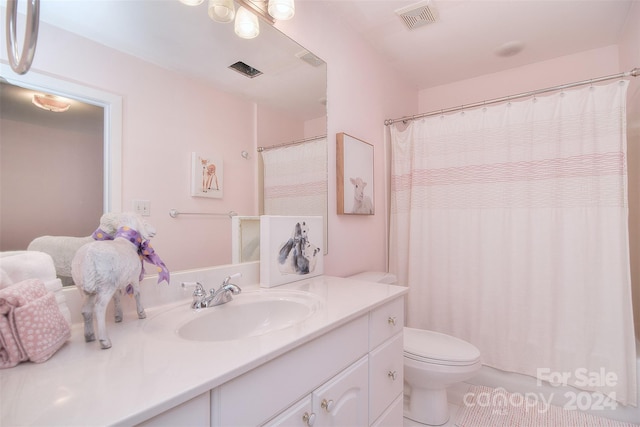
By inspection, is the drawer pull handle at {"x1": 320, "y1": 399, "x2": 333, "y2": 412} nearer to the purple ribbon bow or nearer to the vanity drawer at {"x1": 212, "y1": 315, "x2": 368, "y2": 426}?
the vanity drawer at {"x1": 212, "y1": 315, "x2": 368, "y2": 426}

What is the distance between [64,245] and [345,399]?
927 millimetres

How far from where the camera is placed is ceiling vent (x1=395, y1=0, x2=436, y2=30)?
175cm

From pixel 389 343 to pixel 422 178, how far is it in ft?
4.31

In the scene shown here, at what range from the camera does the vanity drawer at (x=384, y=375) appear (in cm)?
108

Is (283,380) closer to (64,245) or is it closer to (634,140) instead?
(64,245)

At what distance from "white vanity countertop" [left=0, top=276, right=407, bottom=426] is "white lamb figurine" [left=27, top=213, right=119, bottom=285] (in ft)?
0.51

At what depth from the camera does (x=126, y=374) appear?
56cm

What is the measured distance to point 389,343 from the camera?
120cm

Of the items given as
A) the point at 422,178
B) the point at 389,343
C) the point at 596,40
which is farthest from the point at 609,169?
the point at 389,343

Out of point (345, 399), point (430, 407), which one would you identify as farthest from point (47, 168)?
point (430, 407)

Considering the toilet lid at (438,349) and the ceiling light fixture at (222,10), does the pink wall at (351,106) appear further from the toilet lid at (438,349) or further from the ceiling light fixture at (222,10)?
the toilet lid at (438,349)

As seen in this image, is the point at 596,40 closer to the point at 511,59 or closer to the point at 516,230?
the point at 511,59

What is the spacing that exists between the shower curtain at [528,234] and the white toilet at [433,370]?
43cm

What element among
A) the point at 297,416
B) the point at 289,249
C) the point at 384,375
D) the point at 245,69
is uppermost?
the point at 245,69
